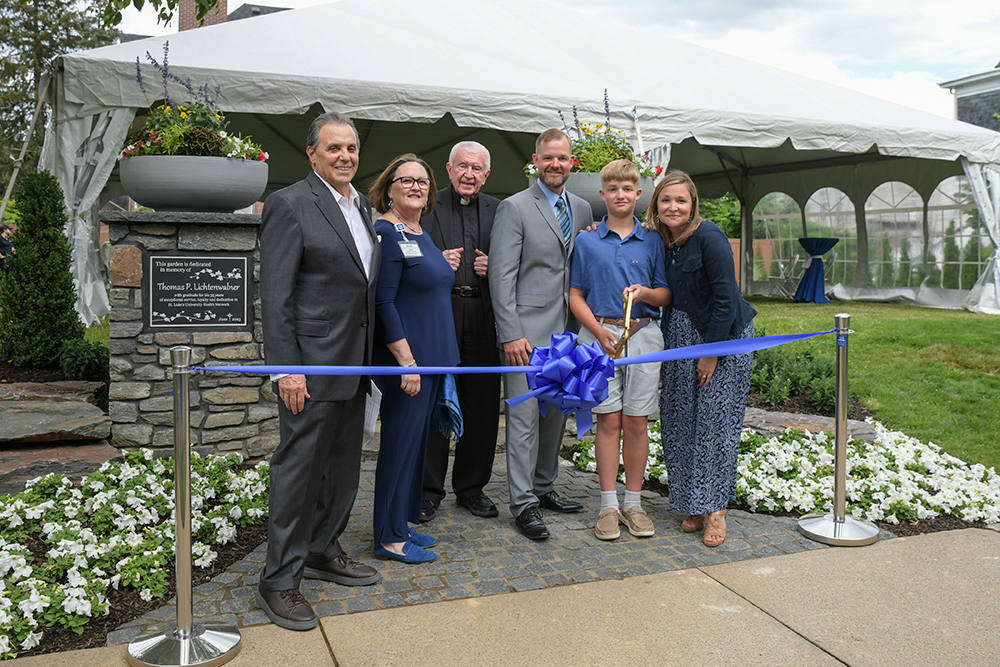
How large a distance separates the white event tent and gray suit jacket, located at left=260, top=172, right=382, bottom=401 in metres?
5.60

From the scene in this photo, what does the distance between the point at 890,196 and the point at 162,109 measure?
14.9 metres

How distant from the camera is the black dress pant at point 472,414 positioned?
4.49 meters

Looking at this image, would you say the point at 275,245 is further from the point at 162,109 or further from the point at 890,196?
the point at 890,196

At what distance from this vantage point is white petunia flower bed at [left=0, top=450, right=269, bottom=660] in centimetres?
313

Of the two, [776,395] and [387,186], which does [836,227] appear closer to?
[776,395]

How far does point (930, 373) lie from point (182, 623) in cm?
757

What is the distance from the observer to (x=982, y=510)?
183 inches

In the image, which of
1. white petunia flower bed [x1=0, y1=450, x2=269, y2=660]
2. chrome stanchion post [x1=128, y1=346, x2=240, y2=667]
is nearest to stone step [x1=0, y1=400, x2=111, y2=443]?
white petunia flower bed [x1=0, y1=450, x2=269, y2=660]

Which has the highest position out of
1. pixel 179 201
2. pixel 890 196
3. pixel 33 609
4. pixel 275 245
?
pixel 890 196

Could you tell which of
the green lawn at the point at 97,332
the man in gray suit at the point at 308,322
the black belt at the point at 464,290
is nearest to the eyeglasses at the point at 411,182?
the man in gray suit at the point at 308,322

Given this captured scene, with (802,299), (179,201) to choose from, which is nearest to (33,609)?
(179,201)

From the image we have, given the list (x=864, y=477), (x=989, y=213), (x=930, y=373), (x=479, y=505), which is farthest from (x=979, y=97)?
(x=479, y=505)

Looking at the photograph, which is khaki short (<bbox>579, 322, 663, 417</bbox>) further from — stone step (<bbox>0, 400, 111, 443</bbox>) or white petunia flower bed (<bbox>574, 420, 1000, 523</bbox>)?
stone step (<bbox>0, 400, 111, 443</bbox>)

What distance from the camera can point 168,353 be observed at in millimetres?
5023
